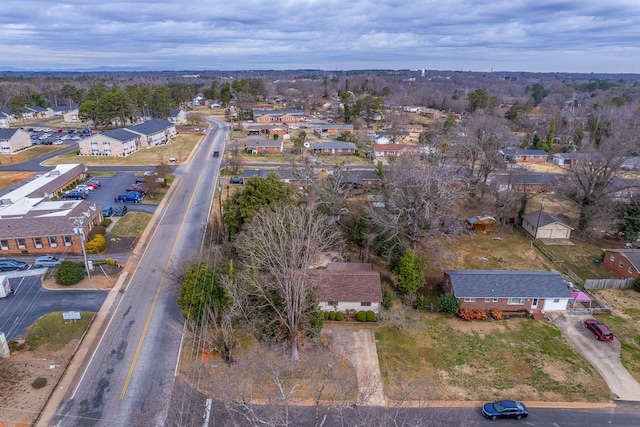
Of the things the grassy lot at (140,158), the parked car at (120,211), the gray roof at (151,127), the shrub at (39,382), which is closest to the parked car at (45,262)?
the parked car at (120,211)

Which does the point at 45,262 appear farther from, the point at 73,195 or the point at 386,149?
the point at 386,149

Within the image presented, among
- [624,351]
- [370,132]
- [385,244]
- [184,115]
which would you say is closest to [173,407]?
[385,244]

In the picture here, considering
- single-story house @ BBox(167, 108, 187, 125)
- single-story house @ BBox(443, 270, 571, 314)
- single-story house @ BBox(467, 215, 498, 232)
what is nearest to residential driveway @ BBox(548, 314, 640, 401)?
single-story house @ BBox(443, 270, 571, 314)

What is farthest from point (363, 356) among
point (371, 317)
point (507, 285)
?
point (507, 285)

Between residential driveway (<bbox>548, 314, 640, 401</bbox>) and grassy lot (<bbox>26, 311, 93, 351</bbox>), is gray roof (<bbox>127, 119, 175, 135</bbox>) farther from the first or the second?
residential driveway (<bbox>548, 314, 640, 401</bbox>)

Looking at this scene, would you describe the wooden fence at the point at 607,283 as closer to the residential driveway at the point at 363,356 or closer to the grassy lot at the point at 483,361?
the grassy lot at the point at 483,361
